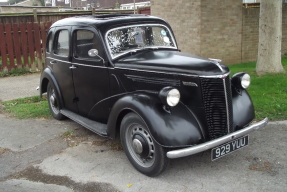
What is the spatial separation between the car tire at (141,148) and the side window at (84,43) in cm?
143

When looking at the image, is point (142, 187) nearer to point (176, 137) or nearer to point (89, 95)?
point (176, 137)

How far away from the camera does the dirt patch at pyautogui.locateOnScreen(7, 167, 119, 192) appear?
3.70 metres

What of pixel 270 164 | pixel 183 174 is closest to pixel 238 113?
Answer: pixel 270 164

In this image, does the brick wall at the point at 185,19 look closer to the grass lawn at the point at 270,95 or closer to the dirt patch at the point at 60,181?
the grass lawn at the point at 270,95

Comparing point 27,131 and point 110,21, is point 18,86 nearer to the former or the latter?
point 27,131

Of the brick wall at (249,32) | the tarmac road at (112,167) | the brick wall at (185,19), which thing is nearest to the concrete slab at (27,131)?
the tarmac road at (112,167)

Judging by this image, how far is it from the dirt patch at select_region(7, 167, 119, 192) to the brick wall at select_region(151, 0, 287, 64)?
7.23 metres

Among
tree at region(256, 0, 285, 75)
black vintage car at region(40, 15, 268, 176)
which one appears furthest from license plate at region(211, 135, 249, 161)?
tree at region(256, 0, 285, 75)

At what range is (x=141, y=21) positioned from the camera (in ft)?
16.4

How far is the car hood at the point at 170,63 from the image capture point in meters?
3.75

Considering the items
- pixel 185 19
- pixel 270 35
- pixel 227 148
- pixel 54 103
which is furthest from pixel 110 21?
pixel 185 19

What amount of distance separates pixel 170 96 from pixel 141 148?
2.43 ft

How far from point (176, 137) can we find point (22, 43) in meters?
8.61

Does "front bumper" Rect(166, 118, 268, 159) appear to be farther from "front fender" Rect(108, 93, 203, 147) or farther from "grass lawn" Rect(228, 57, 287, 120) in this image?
"grass lawn" Rect(228, 57, 287, 120)
